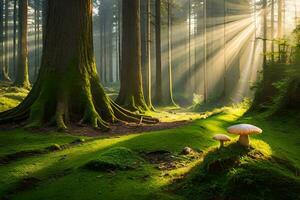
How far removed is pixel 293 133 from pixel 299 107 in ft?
3.88

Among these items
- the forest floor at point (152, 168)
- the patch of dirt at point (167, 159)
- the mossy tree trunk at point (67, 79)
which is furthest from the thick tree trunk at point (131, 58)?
the patch of dirt at point (167, 159)

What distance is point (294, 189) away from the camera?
5012mm

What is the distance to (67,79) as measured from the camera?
12.1 meters

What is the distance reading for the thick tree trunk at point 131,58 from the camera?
62.3 ft

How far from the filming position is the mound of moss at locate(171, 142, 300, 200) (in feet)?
16.2

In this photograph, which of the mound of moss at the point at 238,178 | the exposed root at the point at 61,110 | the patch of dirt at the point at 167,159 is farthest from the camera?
the exposed root at the point at 61,110

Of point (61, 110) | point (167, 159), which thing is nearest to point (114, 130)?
point (61, 110)

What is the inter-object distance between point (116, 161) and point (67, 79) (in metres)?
5.92

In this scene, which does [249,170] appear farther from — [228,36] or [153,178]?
[228,36]

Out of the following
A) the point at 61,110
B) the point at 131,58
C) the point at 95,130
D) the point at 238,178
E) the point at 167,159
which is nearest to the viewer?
the point at 238,178

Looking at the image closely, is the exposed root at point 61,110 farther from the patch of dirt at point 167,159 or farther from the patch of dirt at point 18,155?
the patch of dirt at point 167,159

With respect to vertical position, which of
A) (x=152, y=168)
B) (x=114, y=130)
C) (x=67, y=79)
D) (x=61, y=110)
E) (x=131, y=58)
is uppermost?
(x=131, y=58)

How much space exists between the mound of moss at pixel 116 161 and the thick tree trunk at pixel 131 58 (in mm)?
11636

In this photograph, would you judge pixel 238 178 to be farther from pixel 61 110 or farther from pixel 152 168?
pixel 61 110
